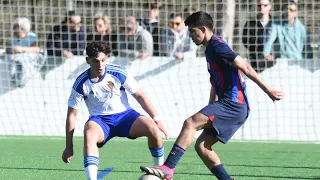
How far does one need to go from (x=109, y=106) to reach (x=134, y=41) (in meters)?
6.06

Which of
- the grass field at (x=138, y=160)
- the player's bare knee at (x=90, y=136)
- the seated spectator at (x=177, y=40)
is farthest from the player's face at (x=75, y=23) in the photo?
the player's bare knee at (x=90, y=136)

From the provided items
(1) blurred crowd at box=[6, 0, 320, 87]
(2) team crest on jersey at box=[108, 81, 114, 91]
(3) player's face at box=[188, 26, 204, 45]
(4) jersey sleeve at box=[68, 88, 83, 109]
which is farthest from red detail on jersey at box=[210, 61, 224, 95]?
(1) blurred crowd at box=[6, 0, 320, 87]

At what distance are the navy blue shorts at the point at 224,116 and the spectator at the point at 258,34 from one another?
6334mm

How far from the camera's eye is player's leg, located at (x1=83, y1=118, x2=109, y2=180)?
742 cm

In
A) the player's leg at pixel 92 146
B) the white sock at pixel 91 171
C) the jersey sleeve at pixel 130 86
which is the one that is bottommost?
the white sock at pixel 91 171

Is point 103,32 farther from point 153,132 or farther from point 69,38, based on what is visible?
point 153,132

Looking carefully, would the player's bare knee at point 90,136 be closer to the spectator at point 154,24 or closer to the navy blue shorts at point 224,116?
the navy blue shorts at point 224,116

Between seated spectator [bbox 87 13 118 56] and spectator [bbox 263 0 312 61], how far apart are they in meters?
2.56

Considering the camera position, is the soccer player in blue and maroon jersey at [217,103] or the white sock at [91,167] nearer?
the soccer player in blue and maroon jersey at [217,103]

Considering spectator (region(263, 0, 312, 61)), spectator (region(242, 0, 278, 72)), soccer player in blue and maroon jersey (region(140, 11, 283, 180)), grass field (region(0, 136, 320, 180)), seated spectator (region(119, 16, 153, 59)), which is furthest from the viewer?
seated spectator (region(119, 16, 153, 59))

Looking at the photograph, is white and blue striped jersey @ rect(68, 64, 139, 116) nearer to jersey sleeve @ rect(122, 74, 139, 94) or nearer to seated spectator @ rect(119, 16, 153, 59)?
jersey sleeve @ rect(122, 74, 139, 94)

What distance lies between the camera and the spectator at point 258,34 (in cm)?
1370

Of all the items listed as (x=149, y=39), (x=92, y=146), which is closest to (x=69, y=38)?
(x=149, y=39)

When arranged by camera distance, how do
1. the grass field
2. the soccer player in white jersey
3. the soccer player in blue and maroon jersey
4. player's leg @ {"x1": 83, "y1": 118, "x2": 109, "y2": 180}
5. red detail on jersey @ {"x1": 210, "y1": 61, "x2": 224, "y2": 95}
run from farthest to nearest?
the grass field → the soccer player in white jersey → player's leg @ {"x1": 83, "y1": 118, "x2": 109, "y2": 180} → red detail on jersey @ {"x1": 210, "y1": 61, "x2": 224, "y2": 95} → the soccer player in blue and maroon jersey
